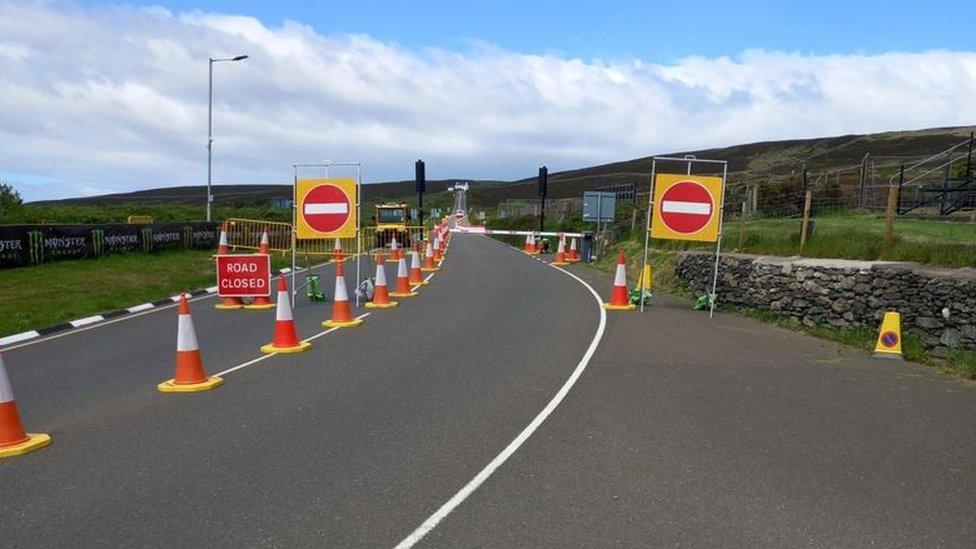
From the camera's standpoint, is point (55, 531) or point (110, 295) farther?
point (110, 295)

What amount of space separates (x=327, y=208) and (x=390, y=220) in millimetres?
23074

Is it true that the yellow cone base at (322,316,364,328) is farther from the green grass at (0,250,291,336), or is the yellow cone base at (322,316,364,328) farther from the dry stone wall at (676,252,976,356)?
the dry stone wall at (676,252,976,356)

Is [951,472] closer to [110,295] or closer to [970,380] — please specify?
[970,380]

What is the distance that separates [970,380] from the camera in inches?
358

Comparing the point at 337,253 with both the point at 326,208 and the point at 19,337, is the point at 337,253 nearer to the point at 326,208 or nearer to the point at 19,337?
the point at 326,208

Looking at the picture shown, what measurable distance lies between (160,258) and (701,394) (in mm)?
23366

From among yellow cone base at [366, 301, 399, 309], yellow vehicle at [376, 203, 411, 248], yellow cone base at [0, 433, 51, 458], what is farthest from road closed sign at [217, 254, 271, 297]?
yellow vehicle at [376, 203, 411, 248]

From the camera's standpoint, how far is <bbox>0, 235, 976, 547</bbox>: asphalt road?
470 cm

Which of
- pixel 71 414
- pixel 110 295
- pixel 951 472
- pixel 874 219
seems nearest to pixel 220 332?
pixel 71 414

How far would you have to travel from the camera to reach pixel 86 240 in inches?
997

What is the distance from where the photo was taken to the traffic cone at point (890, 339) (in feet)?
34.2

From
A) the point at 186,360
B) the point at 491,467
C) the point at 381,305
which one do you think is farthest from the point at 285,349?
the point at 491,467

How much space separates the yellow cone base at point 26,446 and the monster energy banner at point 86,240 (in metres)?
17.6

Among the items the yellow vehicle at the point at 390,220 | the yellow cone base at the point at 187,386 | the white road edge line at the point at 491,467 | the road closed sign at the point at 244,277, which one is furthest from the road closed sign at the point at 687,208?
the yellow vehicle at the point at 390,220
